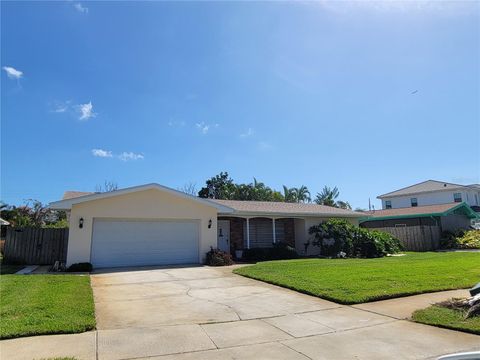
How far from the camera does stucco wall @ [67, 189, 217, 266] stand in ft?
46.9

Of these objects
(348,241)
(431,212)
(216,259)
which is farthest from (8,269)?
(431,212)

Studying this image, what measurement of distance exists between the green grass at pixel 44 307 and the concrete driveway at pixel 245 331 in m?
0.27

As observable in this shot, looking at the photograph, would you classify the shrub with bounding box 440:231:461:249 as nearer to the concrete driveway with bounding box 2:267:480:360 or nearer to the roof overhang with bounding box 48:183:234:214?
the roof overhang with bounding box 48:183:234:214

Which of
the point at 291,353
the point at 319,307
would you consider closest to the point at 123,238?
the point at 319,307

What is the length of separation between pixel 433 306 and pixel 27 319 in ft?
25.0

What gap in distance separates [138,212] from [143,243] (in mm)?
1399

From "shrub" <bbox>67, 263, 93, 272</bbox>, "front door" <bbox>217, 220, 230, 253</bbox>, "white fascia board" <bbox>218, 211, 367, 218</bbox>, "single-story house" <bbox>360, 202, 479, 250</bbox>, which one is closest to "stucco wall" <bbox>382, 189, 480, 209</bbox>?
"single-story house" <bbox>360, 202, 479, 250</bbox>

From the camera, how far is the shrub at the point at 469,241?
23688mm

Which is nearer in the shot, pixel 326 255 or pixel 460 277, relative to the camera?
pixel 460 277

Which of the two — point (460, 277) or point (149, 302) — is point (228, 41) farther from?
point (460, 277)

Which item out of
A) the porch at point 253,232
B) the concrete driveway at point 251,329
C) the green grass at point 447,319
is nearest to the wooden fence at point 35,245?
the porch at point 253,232

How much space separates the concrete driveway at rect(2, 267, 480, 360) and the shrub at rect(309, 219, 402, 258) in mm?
11285

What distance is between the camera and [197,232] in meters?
16.7

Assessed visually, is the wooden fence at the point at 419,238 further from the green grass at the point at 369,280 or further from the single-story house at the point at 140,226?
the single-story house at the point at 140,226
